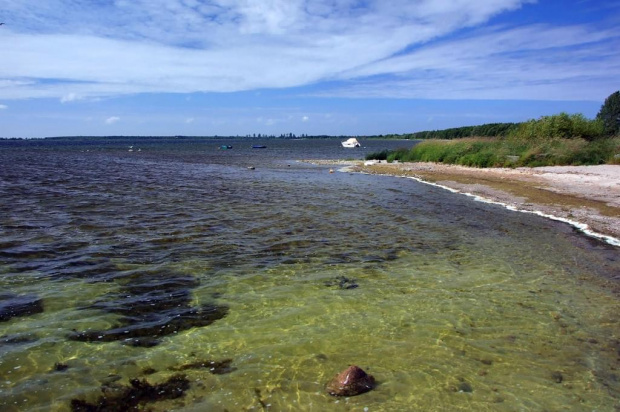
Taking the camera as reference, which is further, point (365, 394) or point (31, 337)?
point (31, 337)

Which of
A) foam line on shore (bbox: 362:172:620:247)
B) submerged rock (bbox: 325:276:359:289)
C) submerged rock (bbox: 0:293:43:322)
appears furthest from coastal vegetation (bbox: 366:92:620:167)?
submerged rock (bbox: 0:293:43:322)

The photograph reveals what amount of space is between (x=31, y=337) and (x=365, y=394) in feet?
15.9

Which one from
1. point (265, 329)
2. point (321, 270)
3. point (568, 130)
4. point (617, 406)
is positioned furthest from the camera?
point (568, 130)

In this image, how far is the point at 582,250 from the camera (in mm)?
11719

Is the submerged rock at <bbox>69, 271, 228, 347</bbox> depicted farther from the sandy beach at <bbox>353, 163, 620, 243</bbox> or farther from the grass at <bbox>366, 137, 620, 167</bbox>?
the grass at <bbox>366, 137, 620, 167</bbox>

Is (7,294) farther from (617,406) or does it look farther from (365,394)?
(617,406)

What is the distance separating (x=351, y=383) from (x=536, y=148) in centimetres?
3800

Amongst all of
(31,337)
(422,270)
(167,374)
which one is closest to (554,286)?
(422,270)

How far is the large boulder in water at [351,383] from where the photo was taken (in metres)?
5.18

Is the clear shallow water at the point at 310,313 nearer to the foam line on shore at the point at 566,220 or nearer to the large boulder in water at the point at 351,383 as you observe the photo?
the large boulder in water at the point at 351,383

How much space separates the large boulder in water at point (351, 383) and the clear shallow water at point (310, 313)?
0.12 meters

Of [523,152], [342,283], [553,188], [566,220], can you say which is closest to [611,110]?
[523,152]

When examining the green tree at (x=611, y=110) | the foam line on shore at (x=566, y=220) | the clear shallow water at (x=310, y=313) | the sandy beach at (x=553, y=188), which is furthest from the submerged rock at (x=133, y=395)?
the green tree at (x=611, y=110)

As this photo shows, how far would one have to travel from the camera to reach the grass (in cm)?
3506
